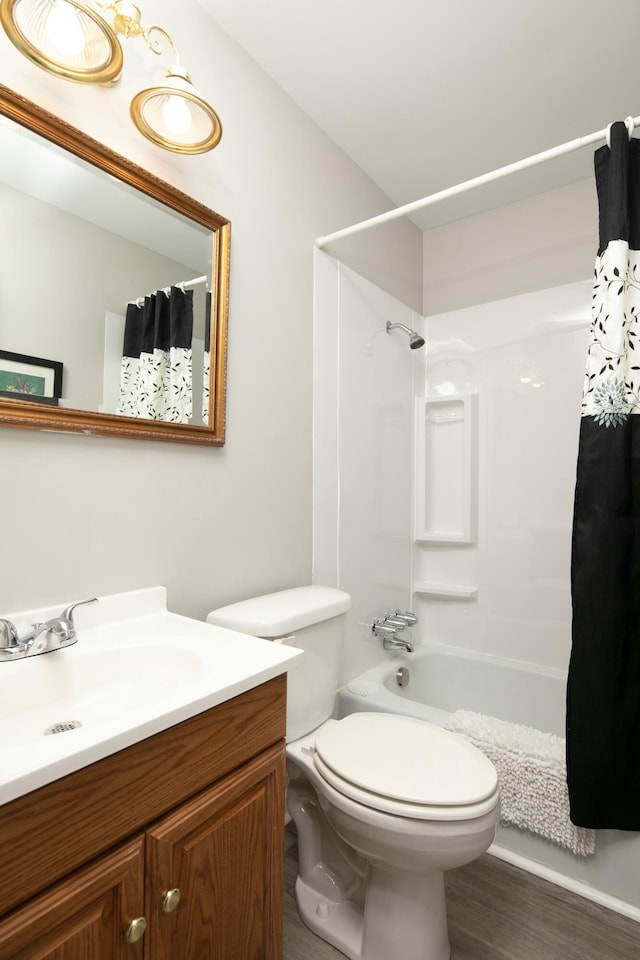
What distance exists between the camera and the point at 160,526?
4.27ft

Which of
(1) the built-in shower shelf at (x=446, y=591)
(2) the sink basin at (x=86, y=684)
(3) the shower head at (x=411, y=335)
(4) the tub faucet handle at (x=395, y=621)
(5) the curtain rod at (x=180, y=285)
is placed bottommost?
(4) the tub faucet handle at (x=395, y=621)

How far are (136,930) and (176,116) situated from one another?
1582 mm

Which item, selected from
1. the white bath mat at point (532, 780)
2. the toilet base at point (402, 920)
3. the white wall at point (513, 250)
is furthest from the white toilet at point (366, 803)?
the white wall at point (513, 250)

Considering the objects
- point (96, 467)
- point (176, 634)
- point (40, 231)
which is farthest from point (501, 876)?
point (40, 231)

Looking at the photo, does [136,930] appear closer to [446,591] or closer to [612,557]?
[612,557]

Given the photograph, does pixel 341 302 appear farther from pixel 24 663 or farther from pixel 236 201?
pixel 24 663

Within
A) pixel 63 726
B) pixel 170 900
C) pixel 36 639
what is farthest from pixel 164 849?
pixel 36 639

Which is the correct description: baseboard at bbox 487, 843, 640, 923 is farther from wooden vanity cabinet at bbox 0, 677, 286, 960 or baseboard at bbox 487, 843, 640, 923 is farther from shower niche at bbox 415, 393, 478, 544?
shower niche at bbox 415, 393, 478, 544

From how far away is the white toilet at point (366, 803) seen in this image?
3.58 feet

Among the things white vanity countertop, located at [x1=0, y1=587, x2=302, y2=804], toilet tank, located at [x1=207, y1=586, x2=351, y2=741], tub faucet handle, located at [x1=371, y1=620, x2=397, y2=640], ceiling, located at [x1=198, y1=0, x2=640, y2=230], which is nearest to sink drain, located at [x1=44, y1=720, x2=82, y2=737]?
white vanity countertop, located at [x1=0, y1=587, x2=302, y2=804]

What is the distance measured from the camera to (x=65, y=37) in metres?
0.98

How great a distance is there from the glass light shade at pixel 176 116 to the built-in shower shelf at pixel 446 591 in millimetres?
2015

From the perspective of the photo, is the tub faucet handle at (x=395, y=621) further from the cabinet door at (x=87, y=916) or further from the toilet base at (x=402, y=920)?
the cabinet door at (x=87, y=916)

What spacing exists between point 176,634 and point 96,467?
430 mm
